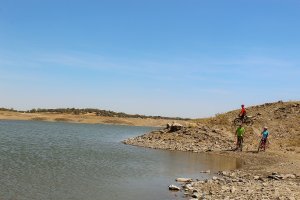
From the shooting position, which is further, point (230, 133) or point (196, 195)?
point (230, 133)

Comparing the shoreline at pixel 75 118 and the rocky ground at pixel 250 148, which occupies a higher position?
the shoreline at pixel 75 118

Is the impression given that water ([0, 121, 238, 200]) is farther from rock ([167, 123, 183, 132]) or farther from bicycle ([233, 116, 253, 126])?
bicycle ([233, 116, 253, 126])

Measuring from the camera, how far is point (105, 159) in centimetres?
3472

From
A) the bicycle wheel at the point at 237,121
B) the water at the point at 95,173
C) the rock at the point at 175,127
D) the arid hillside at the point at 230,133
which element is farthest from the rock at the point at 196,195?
the bicycle wheel at the point at 237,121

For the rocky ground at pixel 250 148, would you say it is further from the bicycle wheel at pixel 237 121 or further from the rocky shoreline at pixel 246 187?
the bicycle wheel at pixel 237 121

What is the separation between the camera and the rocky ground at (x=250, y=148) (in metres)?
20.9

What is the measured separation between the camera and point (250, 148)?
44906 mm

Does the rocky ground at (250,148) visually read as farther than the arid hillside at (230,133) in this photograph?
No

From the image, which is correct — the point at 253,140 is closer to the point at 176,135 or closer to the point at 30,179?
the point at 176,135

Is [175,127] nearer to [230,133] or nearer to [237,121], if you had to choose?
[230,133]

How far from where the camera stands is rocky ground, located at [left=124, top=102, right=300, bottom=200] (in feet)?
68.6

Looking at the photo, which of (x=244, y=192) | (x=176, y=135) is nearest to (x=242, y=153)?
(x=176, y=135)

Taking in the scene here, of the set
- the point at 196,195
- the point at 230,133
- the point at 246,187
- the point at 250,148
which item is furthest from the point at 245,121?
the point at 196,195

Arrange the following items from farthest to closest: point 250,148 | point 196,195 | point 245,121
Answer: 1. point 245,121
2. point 250,148
3. point 196,195
